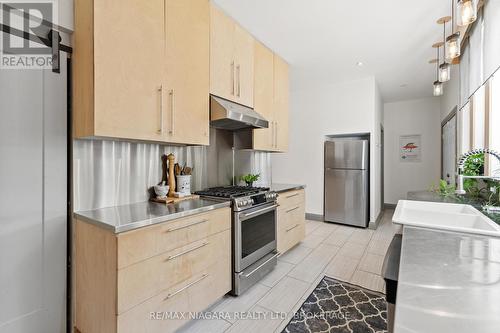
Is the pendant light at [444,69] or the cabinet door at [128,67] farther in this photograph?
the pendant light at [444,69]

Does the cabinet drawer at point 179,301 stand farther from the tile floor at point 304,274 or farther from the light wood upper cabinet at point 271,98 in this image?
the light wood upper cabinet at point 271,98

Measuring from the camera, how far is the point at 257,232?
89.0 inches

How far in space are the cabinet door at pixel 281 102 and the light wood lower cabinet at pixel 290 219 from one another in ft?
2.40

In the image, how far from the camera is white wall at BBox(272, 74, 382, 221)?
13.5 ft

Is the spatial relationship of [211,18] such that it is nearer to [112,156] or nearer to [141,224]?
[112,156]

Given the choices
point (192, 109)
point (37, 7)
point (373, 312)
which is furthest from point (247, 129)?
point (373, 312)

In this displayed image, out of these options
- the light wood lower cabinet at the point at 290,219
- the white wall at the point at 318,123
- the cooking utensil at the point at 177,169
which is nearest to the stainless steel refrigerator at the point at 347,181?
the white wall at the point at 318,123

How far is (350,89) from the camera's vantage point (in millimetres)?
4250

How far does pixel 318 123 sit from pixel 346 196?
151cm

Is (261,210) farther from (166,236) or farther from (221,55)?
(221,55)

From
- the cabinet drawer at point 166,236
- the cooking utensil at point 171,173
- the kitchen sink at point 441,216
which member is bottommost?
the cabinet drawer at point 166,236

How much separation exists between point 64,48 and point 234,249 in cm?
192

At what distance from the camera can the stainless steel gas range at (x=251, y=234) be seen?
199cm

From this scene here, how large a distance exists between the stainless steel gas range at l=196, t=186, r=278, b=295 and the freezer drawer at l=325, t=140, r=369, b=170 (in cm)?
228
